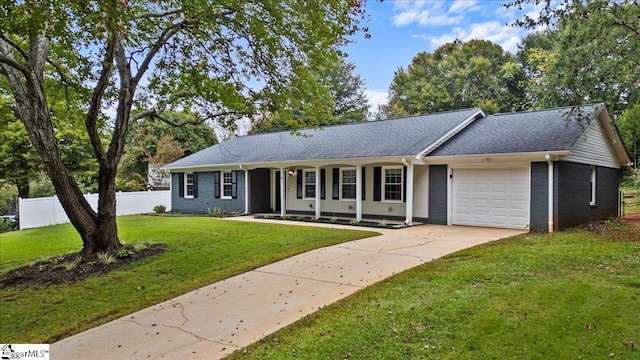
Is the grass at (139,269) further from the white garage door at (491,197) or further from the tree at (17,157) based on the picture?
the tree at (17,157)

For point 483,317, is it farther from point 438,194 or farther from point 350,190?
point 350,190

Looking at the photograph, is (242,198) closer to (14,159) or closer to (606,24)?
(14,159)

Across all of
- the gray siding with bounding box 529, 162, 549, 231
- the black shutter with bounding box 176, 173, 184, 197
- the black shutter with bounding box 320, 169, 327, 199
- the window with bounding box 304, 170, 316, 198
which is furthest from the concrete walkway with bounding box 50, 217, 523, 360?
the black shutter with bounding box 176, 173, 184, 197

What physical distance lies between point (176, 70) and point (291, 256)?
5.45m

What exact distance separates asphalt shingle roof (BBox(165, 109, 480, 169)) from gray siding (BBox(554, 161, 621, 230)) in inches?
157

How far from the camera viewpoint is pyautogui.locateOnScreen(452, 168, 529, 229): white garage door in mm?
11352

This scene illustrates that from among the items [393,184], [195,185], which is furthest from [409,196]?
[195,185]

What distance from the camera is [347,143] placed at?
52.6ft

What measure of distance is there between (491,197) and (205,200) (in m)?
13.6

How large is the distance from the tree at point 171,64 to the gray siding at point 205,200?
8.36 m

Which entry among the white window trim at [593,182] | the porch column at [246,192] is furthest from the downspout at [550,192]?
the porch column at [246,192]

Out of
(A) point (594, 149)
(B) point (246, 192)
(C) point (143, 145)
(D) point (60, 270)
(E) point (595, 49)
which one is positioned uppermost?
(E) point (595, 49)

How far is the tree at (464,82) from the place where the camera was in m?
30.1

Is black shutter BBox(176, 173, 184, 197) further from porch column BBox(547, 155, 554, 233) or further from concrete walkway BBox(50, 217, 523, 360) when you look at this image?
porch column BBox(547, 155, 554, 233)
